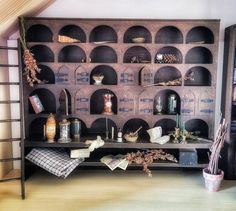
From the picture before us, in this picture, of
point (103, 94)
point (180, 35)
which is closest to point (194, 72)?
point (180, 35)

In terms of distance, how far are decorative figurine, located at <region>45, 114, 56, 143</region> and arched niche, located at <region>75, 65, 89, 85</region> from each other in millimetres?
495

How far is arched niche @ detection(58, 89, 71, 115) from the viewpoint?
10.2 feet

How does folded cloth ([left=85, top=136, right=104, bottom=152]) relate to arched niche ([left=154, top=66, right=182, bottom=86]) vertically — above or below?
below

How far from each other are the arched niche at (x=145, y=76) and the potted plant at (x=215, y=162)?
0.89 metres

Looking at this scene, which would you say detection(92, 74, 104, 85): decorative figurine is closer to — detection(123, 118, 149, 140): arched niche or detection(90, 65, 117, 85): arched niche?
detection(90, 65, 117, 85): arched niche

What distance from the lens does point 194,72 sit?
3.33 metres

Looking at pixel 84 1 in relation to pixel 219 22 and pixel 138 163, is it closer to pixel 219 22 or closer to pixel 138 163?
pixel 219 22

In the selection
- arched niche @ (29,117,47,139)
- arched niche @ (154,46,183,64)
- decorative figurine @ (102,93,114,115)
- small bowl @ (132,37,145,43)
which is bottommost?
arched niche @ (29,117,47,139)

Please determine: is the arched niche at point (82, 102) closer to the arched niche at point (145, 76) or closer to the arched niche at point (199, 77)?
the arched niche at point (145, 76)

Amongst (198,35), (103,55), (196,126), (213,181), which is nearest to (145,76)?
(103,55)

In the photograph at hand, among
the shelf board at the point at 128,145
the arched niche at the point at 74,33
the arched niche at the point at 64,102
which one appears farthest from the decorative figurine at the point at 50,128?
the arched niche at the point at 74,33

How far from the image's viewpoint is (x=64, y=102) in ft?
10.4

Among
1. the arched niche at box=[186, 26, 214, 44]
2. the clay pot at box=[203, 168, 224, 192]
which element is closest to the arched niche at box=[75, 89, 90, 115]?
the arched niche at box=[186, 26, 214, 44]

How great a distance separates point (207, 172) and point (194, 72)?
3.91 ft
